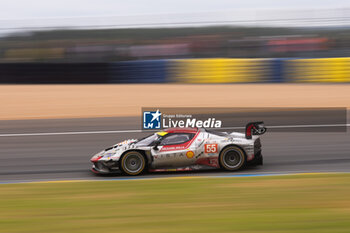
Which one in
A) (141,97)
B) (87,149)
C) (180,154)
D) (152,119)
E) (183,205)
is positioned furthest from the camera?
(141,97)

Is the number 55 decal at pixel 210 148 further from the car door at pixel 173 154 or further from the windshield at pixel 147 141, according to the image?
the windshield at pixel 147 141

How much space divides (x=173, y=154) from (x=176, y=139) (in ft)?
0.91

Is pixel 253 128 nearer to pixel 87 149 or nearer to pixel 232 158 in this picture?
pixel 232 158

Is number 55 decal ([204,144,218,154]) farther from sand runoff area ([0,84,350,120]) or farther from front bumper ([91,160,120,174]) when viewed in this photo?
sand runoff area ([0,84,350,120])

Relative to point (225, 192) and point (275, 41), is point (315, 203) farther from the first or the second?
point (275, 41)

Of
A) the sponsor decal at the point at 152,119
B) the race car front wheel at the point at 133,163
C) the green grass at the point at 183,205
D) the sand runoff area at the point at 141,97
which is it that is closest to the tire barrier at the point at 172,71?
the sand runoff area at the point at 141,97

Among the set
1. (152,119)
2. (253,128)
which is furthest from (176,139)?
(152,119)

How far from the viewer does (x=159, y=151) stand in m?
8.42

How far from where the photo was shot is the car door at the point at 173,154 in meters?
8.38

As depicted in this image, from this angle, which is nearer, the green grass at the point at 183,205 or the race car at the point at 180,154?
the green grass at the point at 183,205

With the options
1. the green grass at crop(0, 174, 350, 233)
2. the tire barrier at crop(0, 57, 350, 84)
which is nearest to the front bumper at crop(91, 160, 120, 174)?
the green grass at crop(0, 174, 350, 233)

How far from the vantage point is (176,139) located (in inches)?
334

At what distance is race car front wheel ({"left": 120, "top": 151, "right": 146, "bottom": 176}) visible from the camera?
8.44m

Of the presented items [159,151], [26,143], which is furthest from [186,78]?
[159,151]
